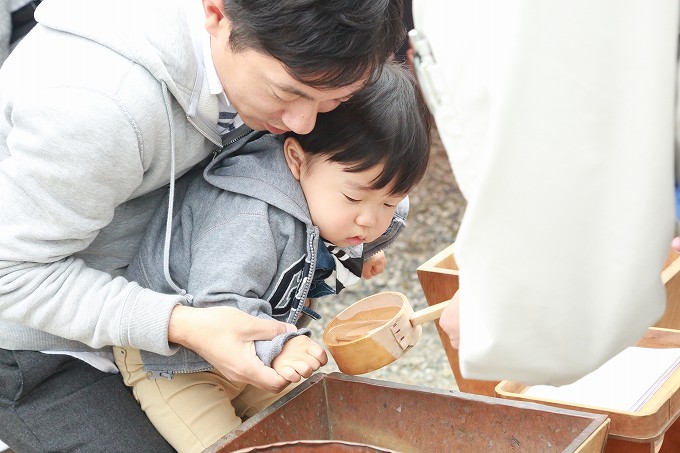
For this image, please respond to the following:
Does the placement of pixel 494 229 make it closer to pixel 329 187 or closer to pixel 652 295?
pixel 652 295

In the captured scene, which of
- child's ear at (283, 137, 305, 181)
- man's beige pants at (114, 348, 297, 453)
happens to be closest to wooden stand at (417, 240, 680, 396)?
child's ear at (283, 137, 305, 181)

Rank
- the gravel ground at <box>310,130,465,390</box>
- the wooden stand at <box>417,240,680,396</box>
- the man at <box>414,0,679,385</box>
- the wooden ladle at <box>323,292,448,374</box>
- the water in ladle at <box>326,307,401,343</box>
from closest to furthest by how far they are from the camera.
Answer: the man at <box>414,0,679,385</box> < the wooden ladle at <box>323,292,448,374</box> < the water in ladle at <box>326,307,401,343</box> < the wooden stand at <box>417,240,680,396</box> < the gravel ground at <box>310,130,465,390</box>

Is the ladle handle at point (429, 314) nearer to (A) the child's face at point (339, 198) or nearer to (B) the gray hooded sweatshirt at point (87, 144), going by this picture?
(A) the child's face at point (339, 198)

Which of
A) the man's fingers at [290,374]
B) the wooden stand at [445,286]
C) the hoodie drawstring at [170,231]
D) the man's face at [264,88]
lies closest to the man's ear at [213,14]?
the man's face at [264,88]

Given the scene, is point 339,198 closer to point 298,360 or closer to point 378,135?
point 378,135

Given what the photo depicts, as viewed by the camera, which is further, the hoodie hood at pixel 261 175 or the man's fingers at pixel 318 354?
the hoodie hood at pixel 261 175

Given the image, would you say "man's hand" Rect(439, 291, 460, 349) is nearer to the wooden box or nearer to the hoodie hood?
the wooden box

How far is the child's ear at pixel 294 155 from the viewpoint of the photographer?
1.80 m

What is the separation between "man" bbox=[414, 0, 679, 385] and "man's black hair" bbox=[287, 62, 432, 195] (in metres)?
0.81

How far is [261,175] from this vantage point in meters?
1.76

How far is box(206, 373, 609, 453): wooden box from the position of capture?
145 cm

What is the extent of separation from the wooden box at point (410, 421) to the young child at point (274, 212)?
198 millimetres

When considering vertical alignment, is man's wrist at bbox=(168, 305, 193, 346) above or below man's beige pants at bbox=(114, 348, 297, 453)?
above

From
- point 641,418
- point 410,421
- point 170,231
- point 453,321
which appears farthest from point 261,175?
point 641,418
